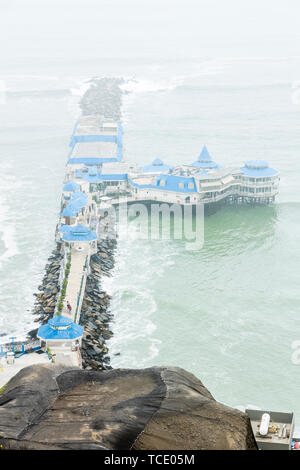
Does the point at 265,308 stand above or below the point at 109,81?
below

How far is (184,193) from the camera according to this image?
5831 cm

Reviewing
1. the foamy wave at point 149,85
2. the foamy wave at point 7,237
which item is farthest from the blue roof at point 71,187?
the foamy wave at point 149,85

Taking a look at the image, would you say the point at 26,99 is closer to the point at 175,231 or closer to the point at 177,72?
the point at 177,72

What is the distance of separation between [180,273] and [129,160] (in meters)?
31.6

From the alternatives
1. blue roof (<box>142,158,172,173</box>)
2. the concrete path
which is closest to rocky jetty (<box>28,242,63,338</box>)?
the concrete path

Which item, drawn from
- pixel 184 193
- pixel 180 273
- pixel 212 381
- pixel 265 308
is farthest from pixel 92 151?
pixel 212 381

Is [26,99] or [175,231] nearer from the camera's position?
[175,231]

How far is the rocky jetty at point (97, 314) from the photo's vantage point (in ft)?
109

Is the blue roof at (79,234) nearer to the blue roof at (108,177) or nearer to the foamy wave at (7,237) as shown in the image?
the foamy wave at (7,237)

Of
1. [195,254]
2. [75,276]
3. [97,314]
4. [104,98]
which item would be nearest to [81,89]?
[104,98]

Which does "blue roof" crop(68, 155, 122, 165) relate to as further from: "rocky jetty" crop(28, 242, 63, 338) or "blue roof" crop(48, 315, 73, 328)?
"blue roof" crop(48, 315, 73, 328)

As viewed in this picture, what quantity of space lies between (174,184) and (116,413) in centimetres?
4960
